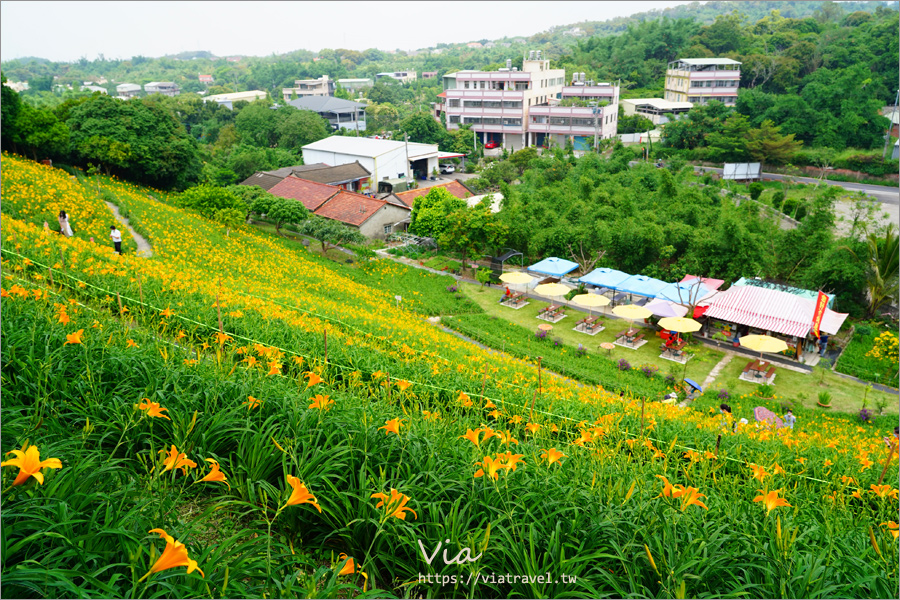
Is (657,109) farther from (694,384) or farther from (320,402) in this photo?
(320,402)

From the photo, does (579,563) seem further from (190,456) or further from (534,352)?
(534,352)

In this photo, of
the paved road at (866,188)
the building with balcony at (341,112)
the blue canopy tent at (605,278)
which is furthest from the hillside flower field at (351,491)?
the building with balcony at (341,112)

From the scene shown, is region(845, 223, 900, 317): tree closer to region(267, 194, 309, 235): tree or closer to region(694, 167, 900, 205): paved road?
region(694, 167, 900, 205): paved road

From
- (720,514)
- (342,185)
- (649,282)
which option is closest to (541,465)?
(720,514)

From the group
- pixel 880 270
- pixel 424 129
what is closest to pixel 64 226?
pixel 880 270

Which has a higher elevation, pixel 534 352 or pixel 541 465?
pixel 541 465

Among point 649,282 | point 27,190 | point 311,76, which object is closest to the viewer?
point 27,190

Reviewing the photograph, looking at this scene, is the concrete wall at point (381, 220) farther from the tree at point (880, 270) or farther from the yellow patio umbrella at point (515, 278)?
the tree at point (880, 270)
